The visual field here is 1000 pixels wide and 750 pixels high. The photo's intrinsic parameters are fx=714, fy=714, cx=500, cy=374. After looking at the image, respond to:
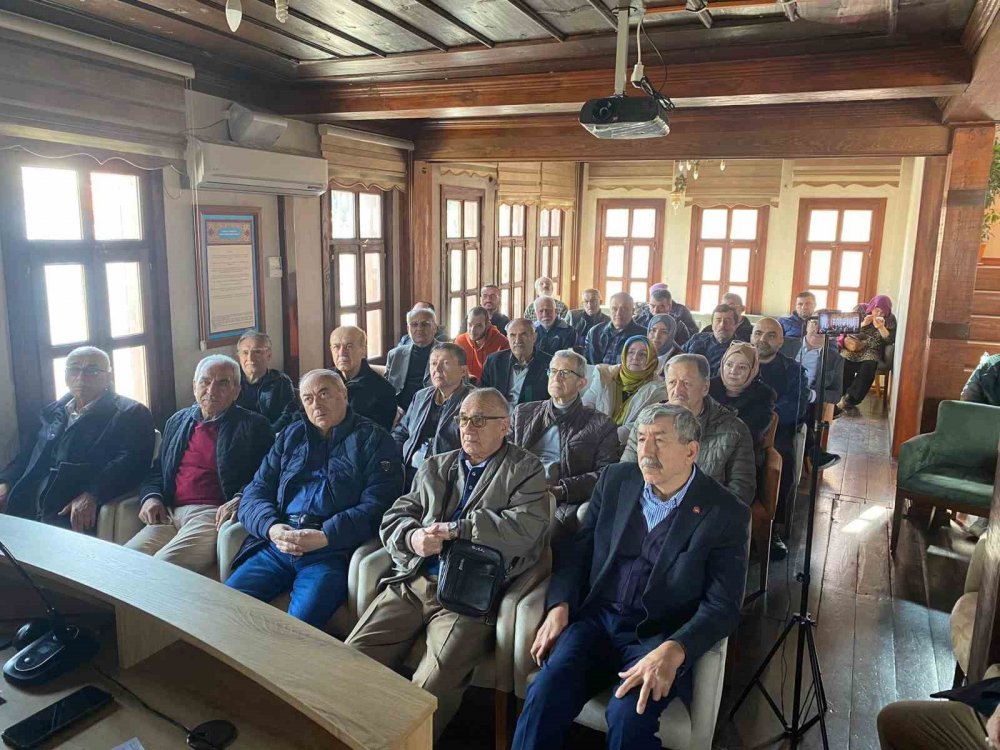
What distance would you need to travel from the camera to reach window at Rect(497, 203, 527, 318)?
338 inches

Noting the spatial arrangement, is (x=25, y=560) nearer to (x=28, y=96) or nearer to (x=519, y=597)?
(x=519, y=597)

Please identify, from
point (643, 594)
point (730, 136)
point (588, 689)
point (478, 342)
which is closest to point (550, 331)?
point (478, 342)

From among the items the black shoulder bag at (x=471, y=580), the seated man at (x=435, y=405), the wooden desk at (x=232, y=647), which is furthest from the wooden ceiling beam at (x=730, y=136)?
the wooden desk at (x=232, y=647)

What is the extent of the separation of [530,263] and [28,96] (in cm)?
661

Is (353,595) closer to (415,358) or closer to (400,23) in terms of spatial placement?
(415,358)

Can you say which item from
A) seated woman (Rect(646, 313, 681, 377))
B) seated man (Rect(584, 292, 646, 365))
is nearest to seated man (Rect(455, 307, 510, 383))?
seated man (Rect(584, 292, 646, 365))

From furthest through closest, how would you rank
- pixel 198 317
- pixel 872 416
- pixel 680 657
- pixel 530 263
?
pixel 530 263
pixel 872 416
pixel 198 317
pixel 680 657

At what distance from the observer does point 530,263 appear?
9430 mm

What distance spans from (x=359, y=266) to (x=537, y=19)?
3162 millimetres

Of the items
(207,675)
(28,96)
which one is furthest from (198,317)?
(207,675)

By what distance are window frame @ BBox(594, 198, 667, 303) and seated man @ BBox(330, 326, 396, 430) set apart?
7.07 metres

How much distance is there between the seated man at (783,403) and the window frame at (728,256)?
501cm

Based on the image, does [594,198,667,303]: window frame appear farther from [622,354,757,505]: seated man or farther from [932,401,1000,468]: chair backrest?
[622,354,757,505]: seated man

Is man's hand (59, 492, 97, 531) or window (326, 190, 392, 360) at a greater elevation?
window (326, 190, 392, 360)
